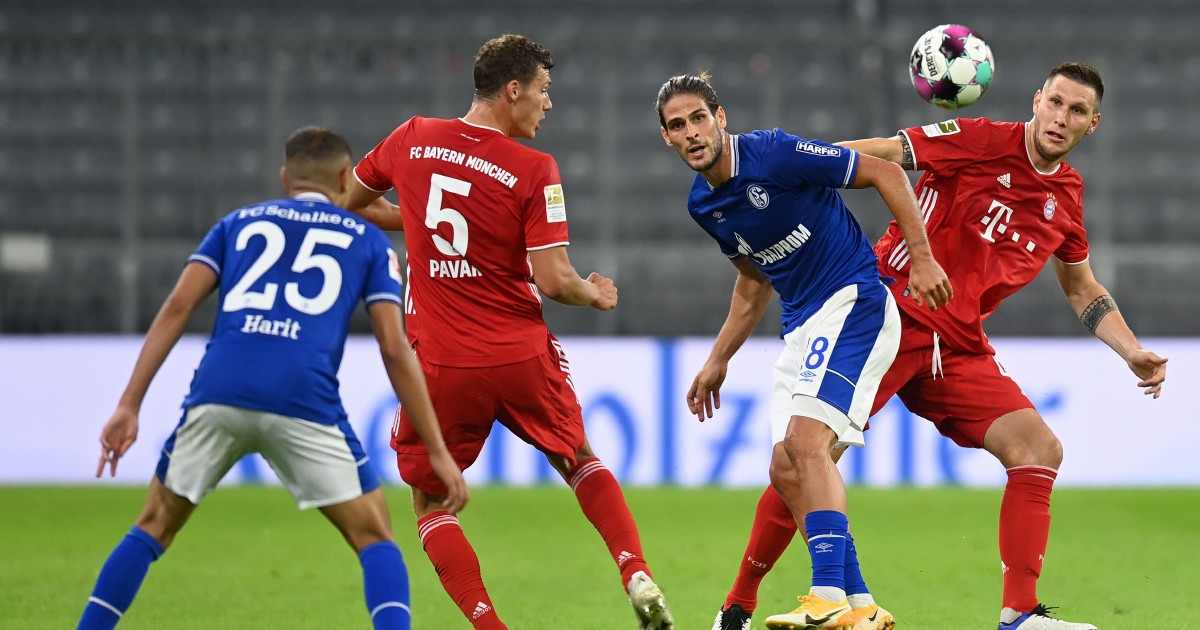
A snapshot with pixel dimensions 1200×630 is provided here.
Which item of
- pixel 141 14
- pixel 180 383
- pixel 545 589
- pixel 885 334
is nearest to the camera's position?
pixel 885 334

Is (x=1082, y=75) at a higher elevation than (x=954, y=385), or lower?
higher

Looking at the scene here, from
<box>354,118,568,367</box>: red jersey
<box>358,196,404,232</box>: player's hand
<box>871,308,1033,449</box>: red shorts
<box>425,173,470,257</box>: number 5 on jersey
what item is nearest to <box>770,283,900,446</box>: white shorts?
<box>871,308,1033,449</box>: red shorts

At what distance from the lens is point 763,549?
5.53 m

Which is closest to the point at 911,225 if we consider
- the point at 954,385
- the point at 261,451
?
the point at 954,385

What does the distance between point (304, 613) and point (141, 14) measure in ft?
38.2

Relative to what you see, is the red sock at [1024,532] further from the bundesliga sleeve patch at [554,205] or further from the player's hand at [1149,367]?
the bundesliga sleeve patch at [554,205]

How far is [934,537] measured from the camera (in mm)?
9125

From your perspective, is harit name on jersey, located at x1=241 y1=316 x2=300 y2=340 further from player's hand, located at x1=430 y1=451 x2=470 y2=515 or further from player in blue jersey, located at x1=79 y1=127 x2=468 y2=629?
player's hand, located at x1=430 y1=451 x2=470 y2=515

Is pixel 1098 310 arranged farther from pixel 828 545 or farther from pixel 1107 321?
pixel 828 545

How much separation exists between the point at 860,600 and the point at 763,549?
0.49m

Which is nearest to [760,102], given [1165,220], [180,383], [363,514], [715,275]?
[715,275]

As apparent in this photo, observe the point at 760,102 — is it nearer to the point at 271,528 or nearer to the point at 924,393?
the point at 271,528

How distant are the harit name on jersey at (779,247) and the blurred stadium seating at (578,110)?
792cm

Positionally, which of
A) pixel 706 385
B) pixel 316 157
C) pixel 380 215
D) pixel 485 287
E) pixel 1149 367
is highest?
pixel 316 157
